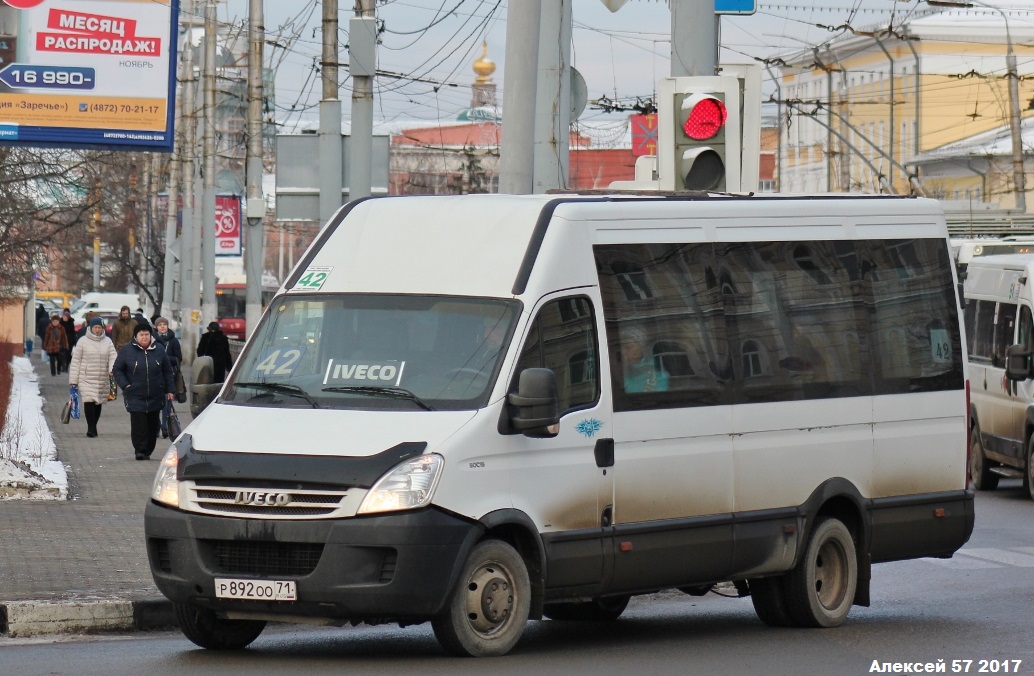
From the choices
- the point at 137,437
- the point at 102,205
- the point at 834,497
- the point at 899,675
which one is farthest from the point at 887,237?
the point at 102,205

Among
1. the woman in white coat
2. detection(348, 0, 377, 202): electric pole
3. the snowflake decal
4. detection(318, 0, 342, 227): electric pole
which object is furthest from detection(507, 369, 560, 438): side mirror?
the woman in white coat

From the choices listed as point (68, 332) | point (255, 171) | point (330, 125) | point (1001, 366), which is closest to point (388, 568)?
point (330, 125)

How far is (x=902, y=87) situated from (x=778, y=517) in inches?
3395

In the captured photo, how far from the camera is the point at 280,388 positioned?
9250 millimetres

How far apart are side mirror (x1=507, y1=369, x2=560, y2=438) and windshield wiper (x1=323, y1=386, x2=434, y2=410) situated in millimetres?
416

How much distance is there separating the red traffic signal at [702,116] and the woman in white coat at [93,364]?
1275 cm

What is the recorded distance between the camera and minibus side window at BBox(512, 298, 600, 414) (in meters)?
9.26

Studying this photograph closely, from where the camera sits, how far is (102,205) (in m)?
37.7

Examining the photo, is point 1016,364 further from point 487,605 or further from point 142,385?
point 487,605

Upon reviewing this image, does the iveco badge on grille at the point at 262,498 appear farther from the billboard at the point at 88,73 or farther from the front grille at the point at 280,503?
the billboard at the point at 88,73

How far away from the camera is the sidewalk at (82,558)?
34.0 feet

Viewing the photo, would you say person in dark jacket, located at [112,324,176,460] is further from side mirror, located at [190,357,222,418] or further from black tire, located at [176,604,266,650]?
black tire, located at [176,604,266,650]

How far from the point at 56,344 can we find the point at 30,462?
88.0 feet

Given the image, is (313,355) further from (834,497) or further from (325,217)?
(325,217)
